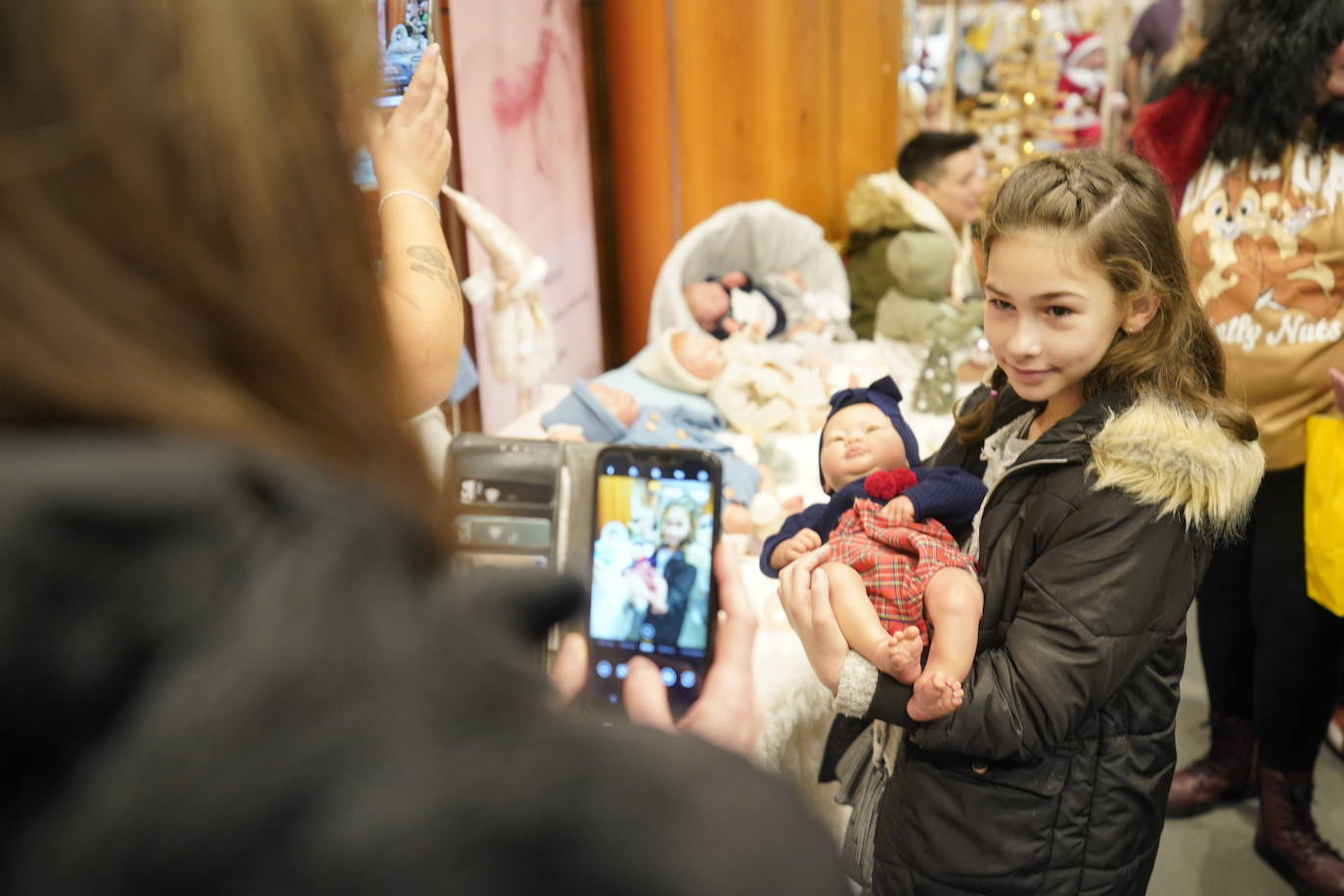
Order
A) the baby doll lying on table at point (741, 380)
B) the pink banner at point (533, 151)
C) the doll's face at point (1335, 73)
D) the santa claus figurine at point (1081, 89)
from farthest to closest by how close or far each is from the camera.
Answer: the santa claus figurine at point (1081, 89)
the baby doll lying on table at point (741, 380)
the pink banner at point (533, 151)
the doll's face at point (1335, 73)

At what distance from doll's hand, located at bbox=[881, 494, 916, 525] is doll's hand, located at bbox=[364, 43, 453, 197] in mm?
690

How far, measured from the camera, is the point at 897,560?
1416mm

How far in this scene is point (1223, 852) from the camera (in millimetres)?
2477

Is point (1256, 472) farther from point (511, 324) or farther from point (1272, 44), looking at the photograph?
point (511, 324)

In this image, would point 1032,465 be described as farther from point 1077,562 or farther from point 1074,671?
point 1074,671

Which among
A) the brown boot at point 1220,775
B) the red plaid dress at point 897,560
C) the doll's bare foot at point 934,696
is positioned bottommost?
Answer: the brown boot at point 1220,775

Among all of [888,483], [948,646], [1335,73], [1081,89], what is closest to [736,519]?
[888,483]

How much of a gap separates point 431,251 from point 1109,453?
792 mm

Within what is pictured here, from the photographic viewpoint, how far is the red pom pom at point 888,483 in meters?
1.53

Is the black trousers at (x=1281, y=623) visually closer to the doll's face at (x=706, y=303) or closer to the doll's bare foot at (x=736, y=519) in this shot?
the doll's bare foot at (x=736, y=519)

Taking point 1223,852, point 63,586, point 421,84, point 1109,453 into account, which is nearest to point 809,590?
point 1109,453

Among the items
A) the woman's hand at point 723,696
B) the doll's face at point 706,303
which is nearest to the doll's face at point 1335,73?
the woman's hand at point 723,696

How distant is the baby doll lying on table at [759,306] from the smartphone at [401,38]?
241 cm

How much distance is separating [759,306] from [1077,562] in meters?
2.63
